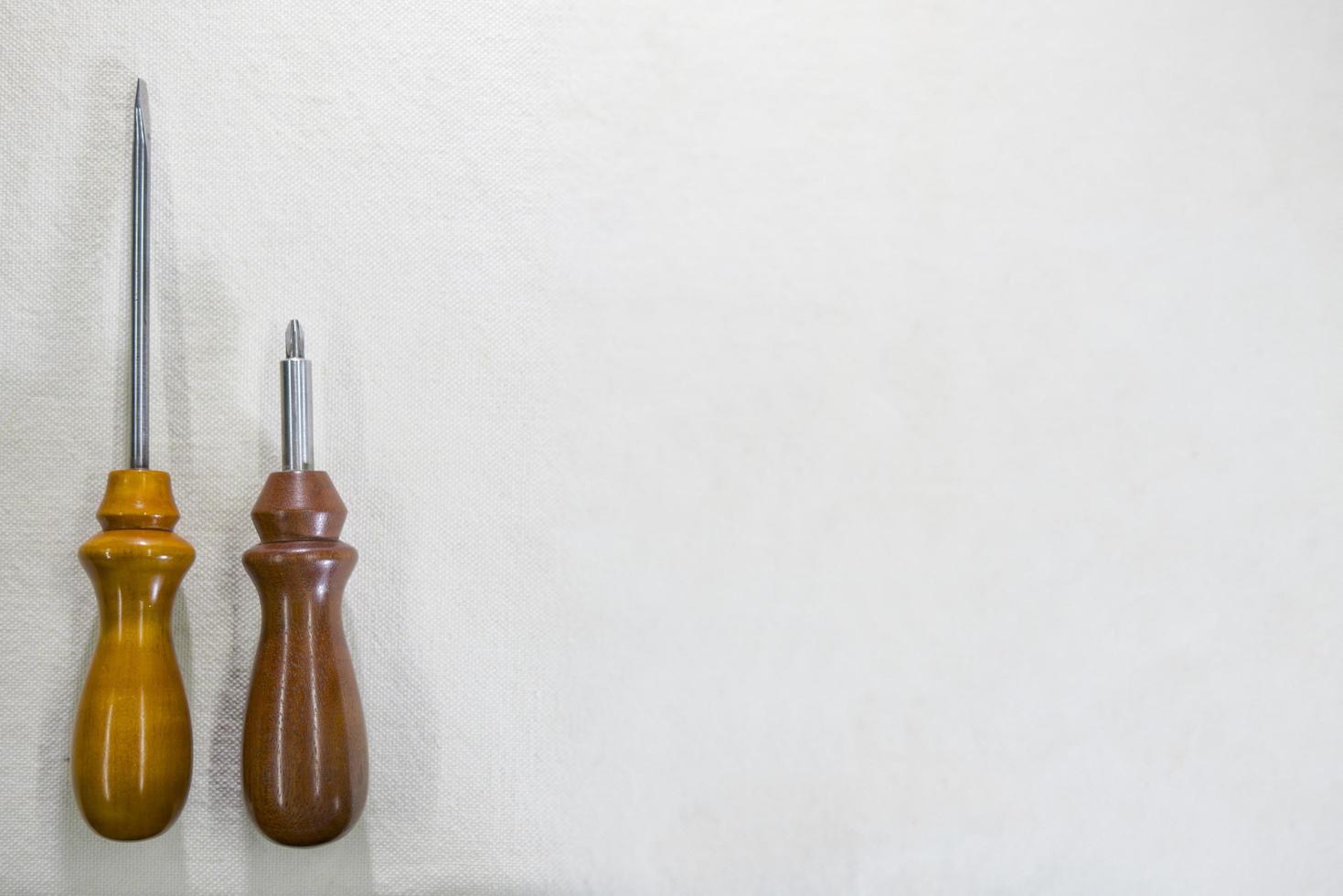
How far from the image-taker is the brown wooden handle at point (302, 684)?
473 millimetres

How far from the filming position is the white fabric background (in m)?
0.55

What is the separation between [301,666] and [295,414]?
0.41ft

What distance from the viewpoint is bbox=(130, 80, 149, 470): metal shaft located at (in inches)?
20.2

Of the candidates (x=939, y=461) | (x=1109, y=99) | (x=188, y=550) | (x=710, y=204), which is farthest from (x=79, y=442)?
(x=1109, y=99)

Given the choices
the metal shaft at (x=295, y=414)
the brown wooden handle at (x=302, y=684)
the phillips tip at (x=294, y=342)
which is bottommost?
the brown wooden handle at (x=302, y=684)

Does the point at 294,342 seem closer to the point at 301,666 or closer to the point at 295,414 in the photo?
the point at 295,414

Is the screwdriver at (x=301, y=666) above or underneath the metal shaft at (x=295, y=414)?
underneath

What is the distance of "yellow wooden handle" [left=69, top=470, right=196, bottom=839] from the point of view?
46cm

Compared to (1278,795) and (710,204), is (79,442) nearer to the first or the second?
(710,204)

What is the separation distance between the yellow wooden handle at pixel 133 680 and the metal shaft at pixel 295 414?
66 millimetres

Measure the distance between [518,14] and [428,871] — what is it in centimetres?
49

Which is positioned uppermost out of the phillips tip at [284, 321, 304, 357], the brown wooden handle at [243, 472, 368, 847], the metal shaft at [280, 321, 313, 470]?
the phillips tip at [284, 321, 304, 357]

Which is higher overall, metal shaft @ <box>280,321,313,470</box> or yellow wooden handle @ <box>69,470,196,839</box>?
metal shaft @ <box>280,321,313,470</box>

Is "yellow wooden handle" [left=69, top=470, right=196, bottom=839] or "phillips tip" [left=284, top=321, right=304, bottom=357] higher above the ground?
"phillips tip" [left=284, top=321, right=304, bottom=357]
